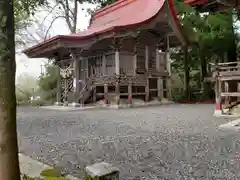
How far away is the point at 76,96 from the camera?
11.6m

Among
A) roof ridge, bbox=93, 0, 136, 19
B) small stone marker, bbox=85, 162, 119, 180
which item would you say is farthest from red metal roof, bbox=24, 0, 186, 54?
small stone marker, bbox=85, 162, 119, 180

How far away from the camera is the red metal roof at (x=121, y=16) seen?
10648 millimetres

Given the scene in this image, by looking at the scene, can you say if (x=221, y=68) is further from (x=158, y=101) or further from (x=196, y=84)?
(x=196, y=84)

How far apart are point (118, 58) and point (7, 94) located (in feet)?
31.1

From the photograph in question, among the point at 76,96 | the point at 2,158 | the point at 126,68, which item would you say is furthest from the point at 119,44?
the point at 2,158

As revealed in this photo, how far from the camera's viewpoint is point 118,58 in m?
11.0

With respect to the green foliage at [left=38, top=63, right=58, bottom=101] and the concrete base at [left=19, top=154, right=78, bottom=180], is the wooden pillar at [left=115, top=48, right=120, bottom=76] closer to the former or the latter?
the green foliage at [left=38, top=63, right=58, bottom=101]

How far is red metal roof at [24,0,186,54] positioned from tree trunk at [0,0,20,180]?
28.0ft

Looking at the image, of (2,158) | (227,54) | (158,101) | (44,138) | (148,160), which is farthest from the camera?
(227,54)

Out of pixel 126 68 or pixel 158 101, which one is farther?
pixel 158 101

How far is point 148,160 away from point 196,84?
17.4 meters

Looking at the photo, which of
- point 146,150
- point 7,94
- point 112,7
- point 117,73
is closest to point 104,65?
point 117,73

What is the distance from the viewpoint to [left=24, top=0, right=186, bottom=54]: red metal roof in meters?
10.6

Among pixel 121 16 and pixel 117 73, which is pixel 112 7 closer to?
pixel 121 16
